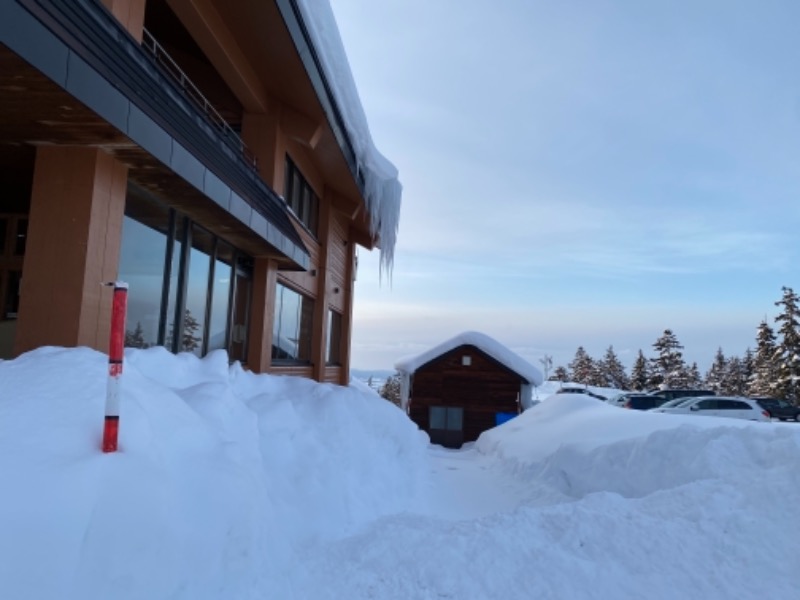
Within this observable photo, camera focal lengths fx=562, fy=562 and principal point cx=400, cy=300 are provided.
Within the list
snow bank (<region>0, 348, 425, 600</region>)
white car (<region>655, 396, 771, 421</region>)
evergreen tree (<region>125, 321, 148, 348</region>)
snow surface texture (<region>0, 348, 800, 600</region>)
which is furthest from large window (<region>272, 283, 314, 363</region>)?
white car (<region>655, 396, 771, 421</region>)

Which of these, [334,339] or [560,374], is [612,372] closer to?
[560,374]

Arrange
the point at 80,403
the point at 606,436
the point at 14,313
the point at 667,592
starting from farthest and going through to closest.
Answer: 1. the point at 606,436
2. the point at 14,313
3. the point at 667,592
4. the point at 80,403

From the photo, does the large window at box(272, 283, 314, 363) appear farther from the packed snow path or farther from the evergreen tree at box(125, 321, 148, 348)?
the evergreen tree at box(125, 321, 148, 348)

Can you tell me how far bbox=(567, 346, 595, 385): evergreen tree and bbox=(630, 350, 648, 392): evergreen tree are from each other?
10.6 metres

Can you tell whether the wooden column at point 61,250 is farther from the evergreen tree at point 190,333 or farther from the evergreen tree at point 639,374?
the evergreen tree at point 639,374

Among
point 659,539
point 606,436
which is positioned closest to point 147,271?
point 659,539

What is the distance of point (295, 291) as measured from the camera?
42.6 feet

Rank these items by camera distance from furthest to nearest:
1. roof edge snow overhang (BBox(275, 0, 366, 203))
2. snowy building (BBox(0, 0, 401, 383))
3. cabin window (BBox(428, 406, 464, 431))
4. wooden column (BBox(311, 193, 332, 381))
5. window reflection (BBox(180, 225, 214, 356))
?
cabin window (BBox(428, 406, 464, 431)), wooden column (BBox(311, 193, 332, 381)), roof edge snow overhang (BBox(275, 0, 366, 203)), window reflection (BBox(180, 225, 214, 356)), snowy building (BBox(0, 0, 401, 383))

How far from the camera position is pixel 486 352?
2498 centimetres

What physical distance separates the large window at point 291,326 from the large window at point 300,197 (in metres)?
1.80

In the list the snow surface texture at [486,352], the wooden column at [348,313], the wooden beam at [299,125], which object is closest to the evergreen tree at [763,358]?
the snow surface texture at [486,352]

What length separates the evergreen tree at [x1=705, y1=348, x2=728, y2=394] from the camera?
5762 cm

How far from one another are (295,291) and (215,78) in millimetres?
4793

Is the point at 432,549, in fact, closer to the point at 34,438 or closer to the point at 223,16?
the point at 34,438
